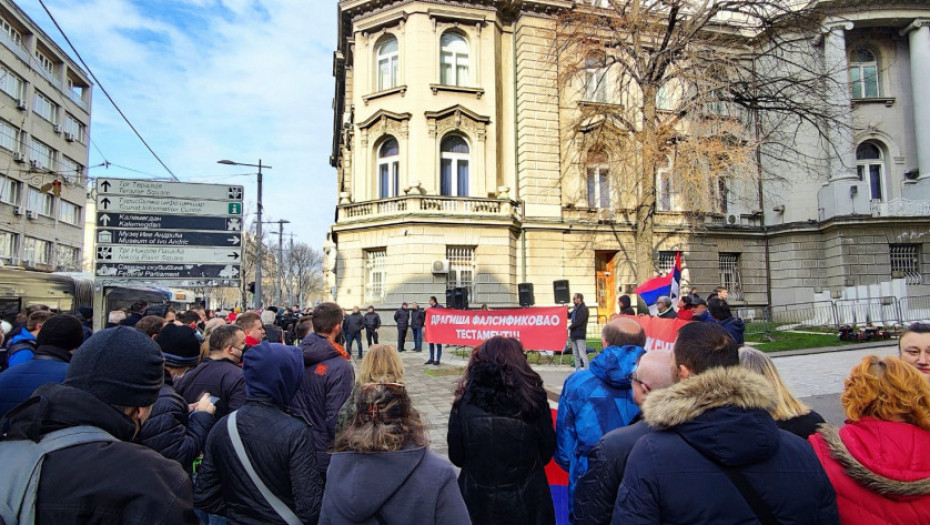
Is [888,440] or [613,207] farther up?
[613,207]

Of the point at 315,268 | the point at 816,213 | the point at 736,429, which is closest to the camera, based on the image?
the point at 736,429

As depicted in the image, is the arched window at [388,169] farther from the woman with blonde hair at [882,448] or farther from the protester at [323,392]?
the woman with blonde hair at [882,448]

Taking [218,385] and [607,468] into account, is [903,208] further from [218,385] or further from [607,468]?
[218,385]

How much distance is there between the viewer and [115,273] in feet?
30.4

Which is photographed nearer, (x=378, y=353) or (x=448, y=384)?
(x=378, y=353)

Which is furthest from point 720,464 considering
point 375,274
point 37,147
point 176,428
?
point 37,147

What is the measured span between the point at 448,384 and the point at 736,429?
1048cm

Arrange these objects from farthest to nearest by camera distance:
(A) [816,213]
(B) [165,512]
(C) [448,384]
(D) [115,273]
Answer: (A) [816,213] → (C) [448,384] → (D) [115,273] → (B) [165,512]

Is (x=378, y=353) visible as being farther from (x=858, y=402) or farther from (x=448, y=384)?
(x=448, y=384)

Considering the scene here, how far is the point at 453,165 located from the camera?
23.7 meters

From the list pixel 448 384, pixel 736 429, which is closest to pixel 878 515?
pixel 736 429

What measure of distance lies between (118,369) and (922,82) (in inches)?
1374

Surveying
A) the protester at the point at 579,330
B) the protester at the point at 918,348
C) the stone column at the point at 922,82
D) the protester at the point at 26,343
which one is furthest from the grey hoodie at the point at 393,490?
the stone column at the point at 922,82

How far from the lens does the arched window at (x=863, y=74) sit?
1065 inches
